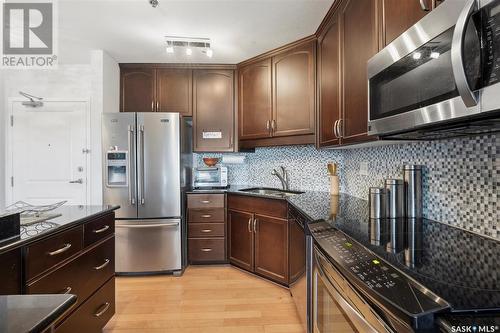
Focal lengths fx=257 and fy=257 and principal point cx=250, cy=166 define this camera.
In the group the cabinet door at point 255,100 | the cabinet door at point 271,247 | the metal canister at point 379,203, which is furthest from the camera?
the cabinet door at point 255,100

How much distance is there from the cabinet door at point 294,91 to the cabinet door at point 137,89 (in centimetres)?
154

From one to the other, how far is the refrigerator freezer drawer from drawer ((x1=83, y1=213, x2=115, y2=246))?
90cm

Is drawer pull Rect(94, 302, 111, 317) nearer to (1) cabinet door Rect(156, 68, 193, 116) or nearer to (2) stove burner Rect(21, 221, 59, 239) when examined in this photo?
(2) stove burner Rect(21, 221, 59, 239)

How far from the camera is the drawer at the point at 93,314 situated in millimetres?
1391

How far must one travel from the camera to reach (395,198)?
1.40 meters

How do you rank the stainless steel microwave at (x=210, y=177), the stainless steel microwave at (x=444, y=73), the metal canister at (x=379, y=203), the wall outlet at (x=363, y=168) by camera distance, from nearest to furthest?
the stainless steel microwave at (x=444, y=73)
the metal canister at (x=379, y=203)
the wall outlet at (x=363, y=168)
the stainless steel microwave at (x=210, y=177)

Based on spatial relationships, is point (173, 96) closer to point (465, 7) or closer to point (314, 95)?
point (314, 95)

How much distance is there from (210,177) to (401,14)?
2619mm

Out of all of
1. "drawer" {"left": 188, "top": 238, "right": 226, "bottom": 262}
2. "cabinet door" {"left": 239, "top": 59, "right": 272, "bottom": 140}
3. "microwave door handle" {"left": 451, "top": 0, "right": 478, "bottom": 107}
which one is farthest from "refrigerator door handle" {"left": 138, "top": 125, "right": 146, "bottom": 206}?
"microwave door handle" {"left": 451, "top": 0, "right": 478, "bottom": 107}

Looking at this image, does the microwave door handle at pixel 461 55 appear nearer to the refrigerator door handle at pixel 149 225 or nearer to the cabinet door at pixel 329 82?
the cabinet door at pixel 329 82

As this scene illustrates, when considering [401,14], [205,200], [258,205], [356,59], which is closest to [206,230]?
[205,200]

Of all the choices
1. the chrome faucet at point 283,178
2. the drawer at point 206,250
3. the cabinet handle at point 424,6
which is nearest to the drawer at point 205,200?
the drawer at point 206,250

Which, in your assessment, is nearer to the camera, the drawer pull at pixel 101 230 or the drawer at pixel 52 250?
the drawer at pixel 52 250

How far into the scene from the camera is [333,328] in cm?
109
